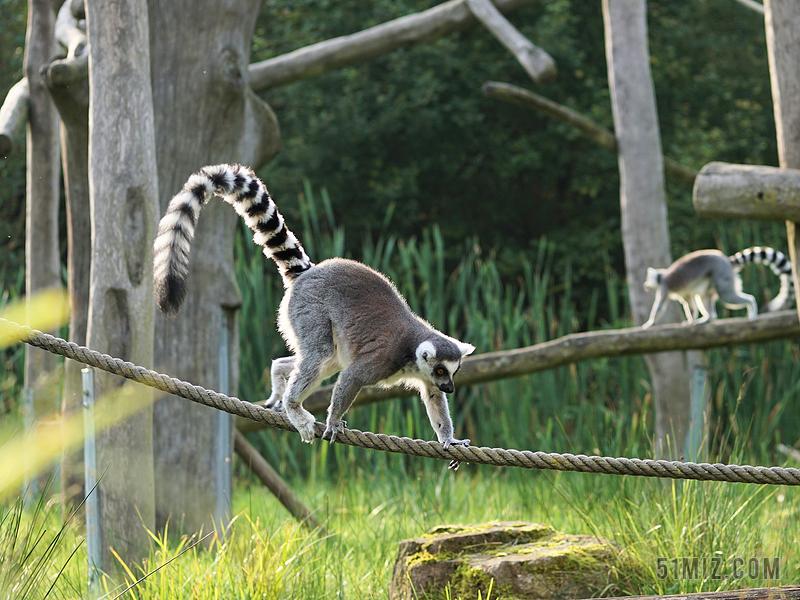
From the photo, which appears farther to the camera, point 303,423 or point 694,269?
point 694,269

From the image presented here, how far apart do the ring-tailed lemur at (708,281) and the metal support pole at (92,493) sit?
348 centimetres

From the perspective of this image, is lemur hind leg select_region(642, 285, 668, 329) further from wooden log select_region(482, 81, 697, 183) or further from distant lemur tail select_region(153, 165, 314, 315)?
distant lemur tail select_region(153, 165, 314, 315)

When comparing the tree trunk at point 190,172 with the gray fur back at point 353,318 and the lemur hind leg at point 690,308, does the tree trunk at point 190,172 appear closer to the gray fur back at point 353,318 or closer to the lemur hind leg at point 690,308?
the gray fur back at point 353,318

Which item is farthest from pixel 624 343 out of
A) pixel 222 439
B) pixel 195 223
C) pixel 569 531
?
pixel 195 223

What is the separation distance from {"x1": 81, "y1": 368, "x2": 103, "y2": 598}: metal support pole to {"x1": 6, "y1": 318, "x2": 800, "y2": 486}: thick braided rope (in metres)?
0.65

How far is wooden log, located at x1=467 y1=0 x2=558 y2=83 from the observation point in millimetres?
4301

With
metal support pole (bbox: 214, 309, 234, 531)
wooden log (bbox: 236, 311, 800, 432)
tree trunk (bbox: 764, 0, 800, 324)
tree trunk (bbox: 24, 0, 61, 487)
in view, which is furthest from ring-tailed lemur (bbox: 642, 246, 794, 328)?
tree trunk (bbox: 24, 0, 61, 487)

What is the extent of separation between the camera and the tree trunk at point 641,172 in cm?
504

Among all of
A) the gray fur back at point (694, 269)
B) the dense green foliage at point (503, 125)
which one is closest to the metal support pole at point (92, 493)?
the gray fur back at point (694, 269)

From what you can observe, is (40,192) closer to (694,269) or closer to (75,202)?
(75,202)

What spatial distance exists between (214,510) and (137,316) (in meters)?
1.24

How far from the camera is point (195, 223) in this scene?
2.44 meters

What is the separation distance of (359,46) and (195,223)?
2382 mm

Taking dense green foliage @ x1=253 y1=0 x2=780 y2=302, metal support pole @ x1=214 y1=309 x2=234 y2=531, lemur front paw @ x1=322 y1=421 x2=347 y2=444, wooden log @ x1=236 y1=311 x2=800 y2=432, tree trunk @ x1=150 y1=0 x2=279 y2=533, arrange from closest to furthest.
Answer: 1. lemur front paw @ x1=322 y1=421 x2=347 y2=444
2. tree trunk @ x1=150 y1=0 x2=279 y2=533
3. metal support pole @ x1=214 y1=309 x2=234 y2=531
4. wooden log @ x1=236 y1=311 x2=800 y2=432
5. dense green foliage @ x1=253 y1=0 x2=780 y2=302
